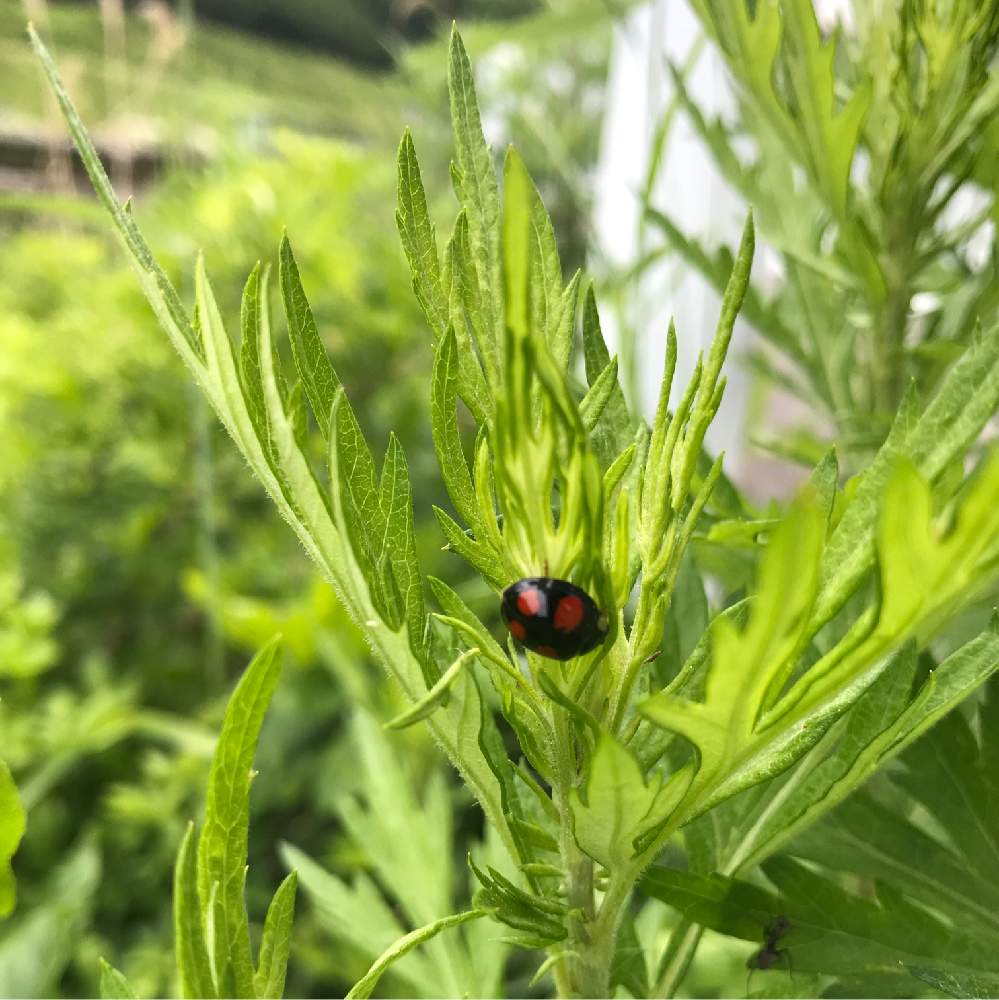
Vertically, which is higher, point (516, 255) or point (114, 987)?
point (516, 255)

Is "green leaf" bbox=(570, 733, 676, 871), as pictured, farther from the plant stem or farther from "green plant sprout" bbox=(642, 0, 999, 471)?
"green plant sprout" bbox=(642, 0, 999, 471)

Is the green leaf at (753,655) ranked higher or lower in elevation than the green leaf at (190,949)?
higher

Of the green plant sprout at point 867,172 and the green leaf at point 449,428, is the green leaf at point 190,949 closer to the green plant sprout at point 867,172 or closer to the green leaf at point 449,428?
the green leaf at point 449,428

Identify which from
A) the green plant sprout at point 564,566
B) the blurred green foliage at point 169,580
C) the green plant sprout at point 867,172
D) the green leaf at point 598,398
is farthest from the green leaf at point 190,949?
the blurred green foliage at point 169,580

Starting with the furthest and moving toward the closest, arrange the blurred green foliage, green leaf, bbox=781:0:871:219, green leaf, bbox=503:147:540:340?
the blurred green foliage < green leaf, bbox=781:0:871:219 < green leaf, bbox=503:147:540:340

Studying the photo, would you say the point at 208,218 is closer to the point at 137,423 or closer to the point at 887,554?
the point at 137,423

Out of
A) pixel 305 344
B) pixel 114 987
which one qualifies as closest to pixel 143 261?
pixel 305 344

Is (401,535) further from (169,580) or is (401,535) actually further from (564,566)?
(169,580)

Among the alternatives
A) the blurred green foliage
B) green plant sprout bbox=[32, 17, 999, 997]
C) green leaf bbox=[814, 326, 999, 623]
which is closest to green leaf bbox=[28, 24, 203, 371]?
green plant sprout bbox=[32, 17, 999, 997]

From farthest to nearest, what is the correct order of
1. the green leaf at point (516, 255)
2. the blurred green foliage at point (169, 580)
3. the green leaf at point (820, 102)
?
the blurred green foliage at point (169, 580) < the green leaf at point (820, 102) < the green leaf at point (516, 255)
